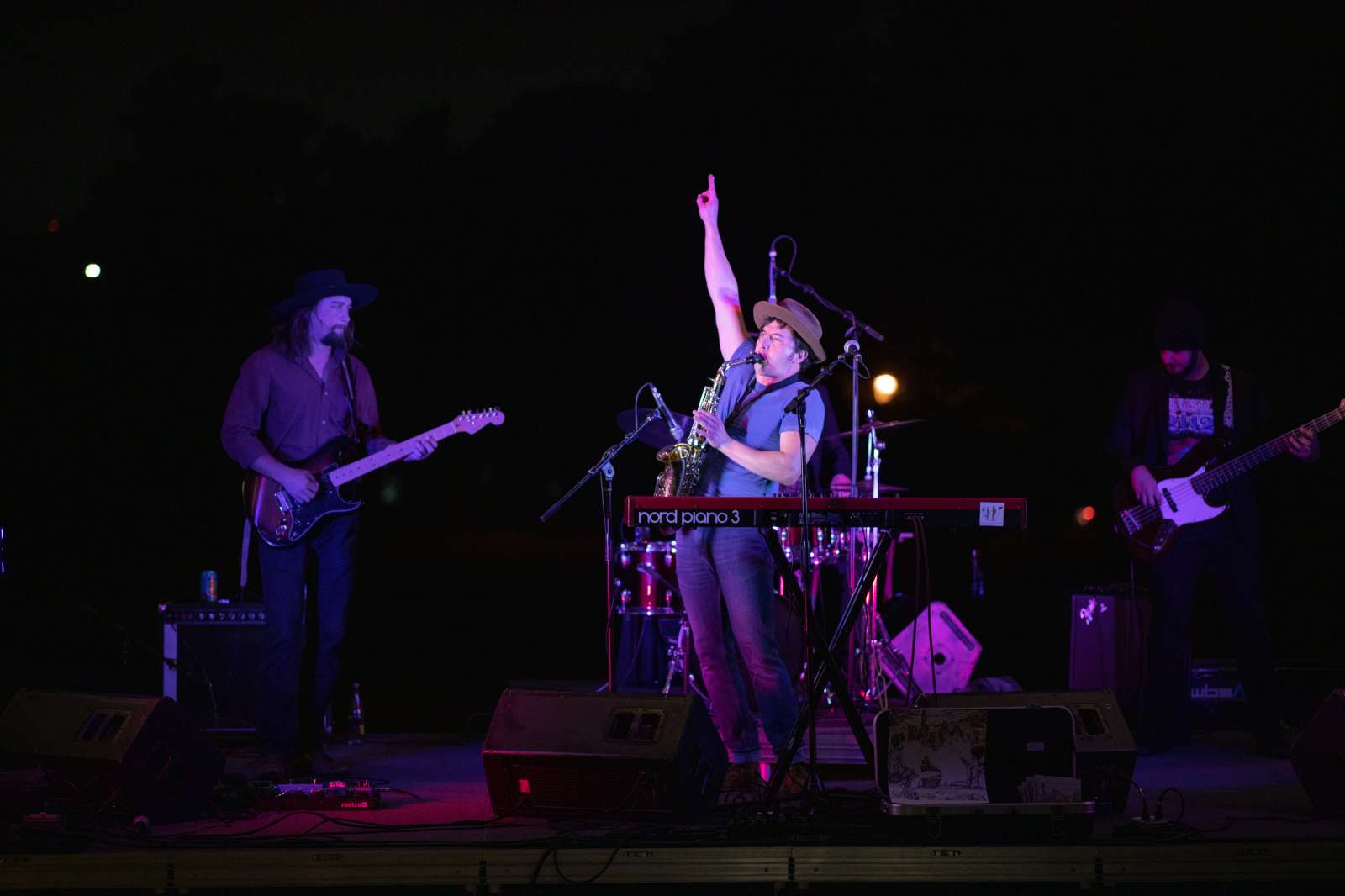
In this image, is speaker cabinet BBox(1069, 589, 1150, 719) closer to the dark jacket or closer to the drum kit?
the dark jacket

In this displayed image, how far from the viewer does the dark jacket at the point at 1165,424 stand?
20.6 ft

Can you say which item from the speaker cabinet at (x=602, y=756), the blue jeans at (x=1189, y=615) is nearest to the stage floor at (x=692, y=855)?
the speaker cabinet at (x=602, y=756)

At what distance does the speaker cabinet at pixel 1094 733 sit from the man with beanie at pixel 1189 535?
1677mm

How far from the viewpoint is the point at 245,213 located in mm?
10344

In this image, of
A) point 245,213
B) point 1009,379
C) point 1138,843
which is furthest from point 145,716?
point 1009,379

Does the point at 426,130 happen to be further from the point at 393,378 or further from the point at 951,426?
the point at 951,426

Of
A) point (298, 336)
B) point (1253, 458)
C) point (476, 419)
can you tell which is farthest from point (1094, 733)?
point (298, 336)

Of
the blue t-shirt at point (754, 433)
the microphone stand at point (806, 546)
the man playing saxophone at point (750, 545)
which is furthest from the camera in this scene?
the blue t-shirt at point (754, 433)

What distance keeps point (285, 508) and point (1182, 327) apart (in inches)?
165

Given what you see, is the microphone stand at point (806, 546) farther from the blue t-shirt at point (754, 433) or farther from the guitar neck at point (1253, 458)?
the guitar neck at point (1253, 458)

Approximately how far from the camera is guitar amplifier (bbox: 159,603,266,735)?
689cm

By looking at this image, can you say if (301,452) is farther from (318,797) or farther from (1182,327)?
(1182,327)

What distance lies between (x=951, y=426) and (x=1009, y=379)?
624 millimetres

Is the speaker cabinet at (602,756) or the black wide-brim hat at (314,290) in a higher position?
the black wide-brim hat at (314,290)
